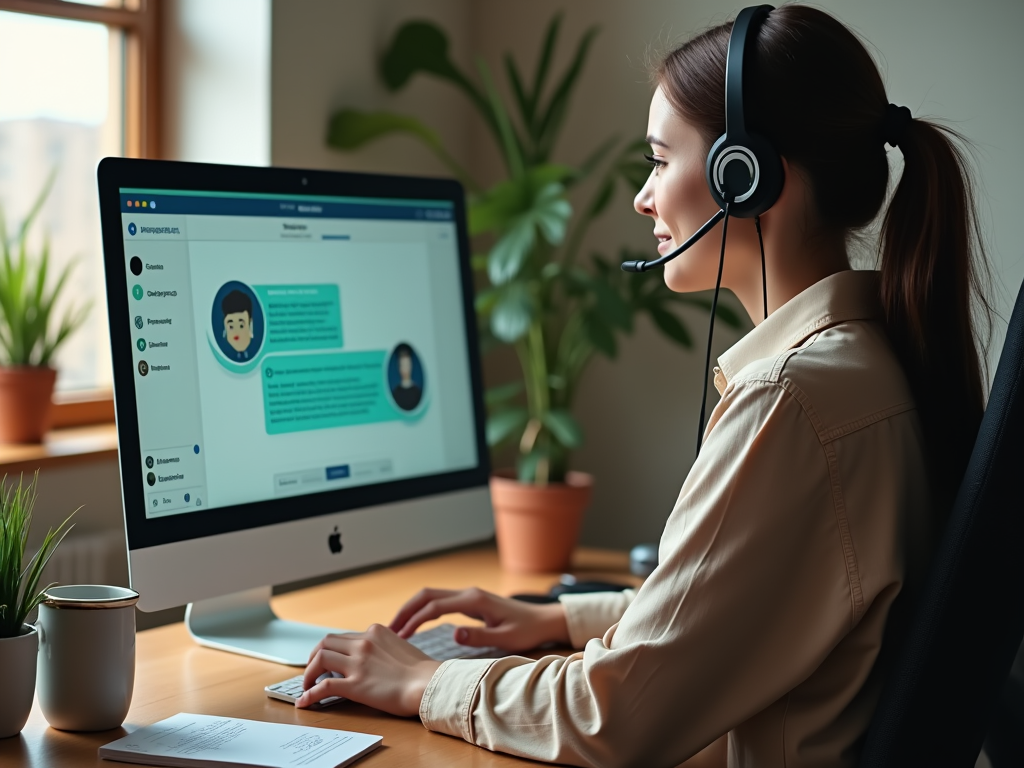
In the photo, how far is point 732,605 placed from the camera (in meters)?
0.85

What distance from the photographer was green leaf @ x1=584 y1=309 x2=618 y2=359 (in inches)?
71.3

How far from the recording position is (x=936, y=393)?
37.8 inches

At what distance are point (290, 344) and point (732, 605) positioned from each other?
0.61 metres

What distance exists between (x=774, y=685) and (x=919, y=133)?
52cm

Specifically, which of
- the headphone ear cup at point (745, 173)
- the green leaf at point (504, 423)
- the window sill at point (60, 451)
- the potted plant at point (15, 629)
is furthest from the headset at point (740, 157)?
the window sill at point (60, 451)

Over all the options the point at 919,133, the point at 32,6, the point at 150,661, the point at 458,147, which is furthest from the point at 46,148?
the point at 919,133

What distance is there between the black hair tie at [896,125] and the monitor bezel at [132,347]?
2.00ft

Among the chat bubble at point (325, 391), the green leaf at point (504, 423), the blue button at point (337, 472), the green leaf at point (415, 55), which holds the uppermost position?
the green leaf at point (415, 55)

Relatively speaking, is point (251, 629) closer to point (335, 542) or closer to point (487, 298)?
point (335, 542)

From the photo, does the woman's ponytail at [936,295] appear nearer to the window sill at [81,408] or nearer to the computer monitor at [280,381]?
the computer monitor at [280,381]

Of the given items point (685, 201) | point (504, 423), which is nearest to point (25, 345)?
point (504, 423)

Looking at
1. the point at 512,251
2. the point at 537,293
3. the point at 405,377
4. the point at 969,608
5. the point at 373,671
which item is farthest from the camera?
the point at 537,293

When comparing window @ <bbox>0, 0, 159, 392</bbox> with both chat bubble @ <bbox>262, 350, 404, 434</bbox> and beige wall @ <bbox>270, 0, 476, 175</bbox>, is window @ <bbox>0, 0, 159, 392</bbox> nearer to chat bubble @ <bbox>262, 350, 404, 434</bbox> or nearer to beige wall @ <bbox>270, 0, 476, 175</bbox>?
beige wall @ <bbox>270, 0, 476, 175</bbox>

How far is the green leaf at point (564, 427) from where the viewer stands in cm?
183
